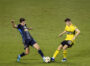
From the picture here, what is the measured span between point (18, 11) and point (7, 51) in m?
9.51

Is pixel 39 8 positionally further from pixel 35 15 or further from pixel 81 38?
pixel 81 38

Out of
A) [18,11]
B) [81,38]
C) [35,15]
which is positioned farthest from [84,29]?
[18,11]

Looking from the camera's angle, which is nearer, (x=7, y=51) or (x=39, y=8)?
(x=7, y=51)

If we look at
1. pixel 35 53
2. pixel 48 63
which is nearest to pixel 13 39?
pixel 35 53

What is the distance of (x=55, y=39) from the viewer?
73.5 ft

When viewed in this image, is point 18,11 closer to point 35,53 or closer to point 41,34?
point 41,34

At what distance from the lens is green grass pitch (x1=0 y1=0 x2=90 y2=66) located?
1723cm

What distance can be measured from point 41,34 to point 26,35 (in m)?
8.18

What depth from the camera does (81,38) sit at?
22.5m

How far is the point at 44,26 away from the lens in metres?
25.2

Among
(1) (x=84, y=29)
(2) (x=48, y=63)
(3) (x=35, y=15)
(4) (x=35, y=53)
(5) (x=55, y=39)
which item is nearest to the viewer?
(2) (x=48, y=63)

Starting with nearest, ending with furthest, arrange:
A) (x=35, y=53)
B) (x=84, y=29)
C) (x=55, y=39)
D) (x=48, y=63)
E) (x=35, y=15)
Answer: (x=48, y=63), (x=35, y=53), (x=55, y=39), (x=84, y=29), (x=35, y=15)

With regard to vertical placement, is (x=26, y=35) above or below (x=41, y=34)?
above

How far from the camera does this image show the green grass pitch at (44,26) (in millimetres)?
17225
